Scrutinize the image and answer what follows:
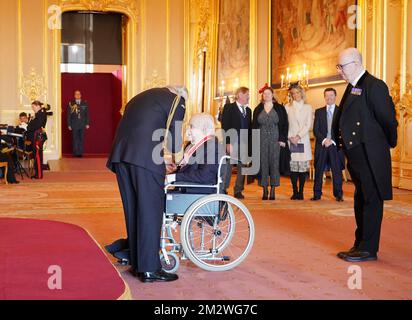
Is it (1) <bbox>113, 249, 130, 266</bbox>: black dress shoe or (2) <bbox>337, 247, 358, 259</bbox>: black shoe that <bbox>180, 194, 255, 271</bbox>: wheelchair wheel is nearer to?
(1) <bbox>113, 249, 130, 266</bbox>: black dress shoe

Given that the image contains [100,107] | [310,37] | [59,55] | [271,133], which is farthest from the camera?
[100,107]

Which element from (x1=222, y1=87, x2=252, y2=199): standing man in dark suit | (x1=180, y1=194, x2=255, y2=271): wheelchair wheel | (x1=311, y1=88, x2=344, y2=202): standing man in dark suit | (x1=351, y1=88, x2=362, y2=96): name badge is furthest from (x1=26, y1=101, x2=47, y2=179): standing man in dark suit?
(x1=351, y1=88, x2=362, y2=96): name badge

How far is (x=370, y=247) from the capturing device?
461 centimetres

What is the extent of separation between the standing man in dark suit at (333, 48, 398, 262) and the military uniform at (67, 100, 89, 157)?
13.1 metres

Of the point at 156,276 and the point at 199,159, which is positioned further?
the point at 199,159

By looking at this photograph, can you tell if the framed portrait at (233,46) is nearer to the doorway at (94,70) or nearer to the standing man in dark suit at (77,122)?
the standing man in dark suit at (77,122)

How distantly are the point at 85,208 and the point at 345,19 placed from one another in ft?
19.2

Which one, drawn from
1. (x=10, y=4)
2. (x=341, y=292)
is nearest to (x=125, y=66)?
(x=10, y=4)

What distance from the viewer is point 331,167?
8078 mm

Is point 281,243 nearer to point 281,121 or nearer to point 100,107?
point 281,121

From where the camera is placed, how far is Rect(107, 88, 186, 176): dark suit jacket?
3.90m

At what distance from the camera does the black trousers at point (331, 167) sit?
26.2ft

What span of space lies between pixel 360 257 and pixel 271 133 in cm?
367

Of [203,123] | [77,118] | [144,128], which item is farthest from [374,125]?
[77,118]
